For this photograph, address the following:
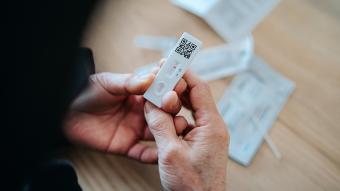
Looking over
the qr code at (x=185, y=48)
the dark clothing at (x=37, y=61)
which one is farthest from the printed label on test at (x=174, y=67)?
the dark clothing at (x=37, y=61)

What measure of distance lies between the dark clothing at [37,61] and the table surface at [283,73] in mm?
321

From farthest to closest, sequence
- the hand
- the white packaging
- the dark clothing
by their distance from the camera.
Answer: the white packaging, the hand, the dark clothing

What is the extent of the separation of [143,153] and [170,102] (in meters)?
0.17

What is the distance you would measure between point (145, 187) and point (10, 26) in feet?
1.54

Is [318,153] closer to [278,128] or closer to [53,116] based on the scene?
[278,128]

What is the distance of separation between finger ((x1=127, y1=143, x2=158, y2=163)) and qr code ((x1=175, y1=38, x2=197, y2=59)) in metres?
0.22

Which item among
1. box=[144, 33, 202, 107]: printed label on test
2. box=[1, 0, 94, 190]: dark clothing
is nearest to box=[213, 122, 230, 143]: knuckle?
box=[144, 33, 202, 107]: printed label on test

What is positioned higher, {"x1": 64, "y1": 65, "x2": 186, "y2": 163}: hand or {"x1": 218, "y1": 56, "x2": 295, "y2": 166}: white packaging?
{"x1": 218, "y1": 56, "x2": 295, "y2": 166}: white packaging

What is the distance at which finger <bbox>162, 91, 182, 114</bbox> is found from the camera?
555 mm

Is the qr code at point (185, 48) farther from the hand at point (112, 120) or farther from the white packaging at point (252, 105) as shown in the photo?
the white packaging at point (252, 105)

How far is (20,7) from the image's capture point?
0.91 ft

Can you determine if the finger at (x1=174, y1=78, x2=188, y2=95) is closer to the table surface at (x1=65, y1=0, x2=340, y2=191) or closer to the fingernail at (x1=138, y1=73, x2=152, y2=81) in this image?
the fingernail at (x1=138, y1=73, x2=152, y2=81)

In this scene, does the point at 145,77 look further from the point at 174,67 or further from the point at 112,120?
the point at 112,120

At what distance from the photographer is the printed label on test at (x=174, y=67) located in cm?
56
